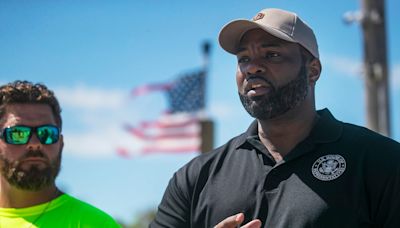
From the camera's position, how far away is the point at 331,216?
3.57m

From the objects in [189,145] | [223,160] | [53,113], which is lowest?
[189,145]

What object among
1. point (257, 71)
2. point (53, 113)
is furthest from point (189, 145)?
point (257, 71)

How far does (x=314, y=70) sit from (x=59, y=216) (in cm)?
158

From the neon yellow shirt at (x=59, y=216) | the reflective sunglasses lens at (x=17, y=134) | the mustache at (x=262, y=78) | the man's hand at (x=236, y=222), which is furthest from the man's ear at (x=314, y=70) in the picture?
the reflective sunglasses lens at (x=17, y=134)

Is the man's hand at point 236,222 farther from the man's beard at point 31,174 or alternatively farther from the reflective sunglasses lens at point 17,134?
the reflective sunglasses lens at point 17,134

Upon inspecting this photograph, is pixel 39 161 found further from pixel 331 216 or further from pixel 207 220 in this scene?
pixel 331 216

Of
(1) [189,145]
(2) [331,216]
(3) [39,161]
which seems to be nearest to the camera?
(2) [331,216]

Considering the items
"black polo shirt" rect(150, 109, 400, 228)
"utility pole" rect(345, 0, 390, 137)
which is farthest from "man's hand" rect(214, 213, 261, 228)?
"utility pole" rect(345, 0, 390, 137)

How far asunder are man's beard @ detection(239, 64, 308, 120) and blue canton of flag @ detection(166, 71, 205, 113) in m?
Answer: 9.06

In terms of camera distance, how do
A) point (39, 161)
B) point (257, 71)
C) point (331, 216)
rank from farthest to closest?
point (39, 161) → point (257, 71) → point (331, 216)

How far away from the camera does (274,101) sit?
386 centimetres

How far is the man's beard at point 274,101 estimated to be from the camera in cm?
385

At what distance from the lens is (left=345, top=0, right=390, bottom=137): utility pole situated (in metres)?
10.2

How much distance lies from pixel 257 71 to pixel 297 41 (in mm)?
271
